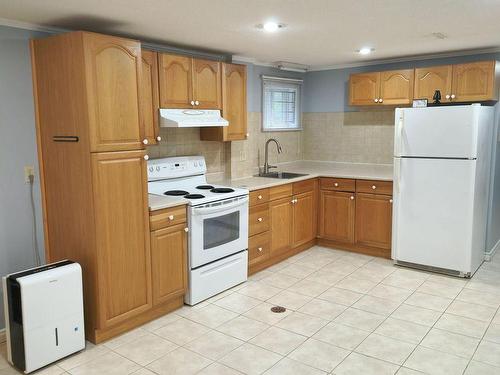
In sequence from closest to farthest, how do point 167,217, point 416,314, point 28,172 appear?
point 28,172, point 167,217, point 416,314

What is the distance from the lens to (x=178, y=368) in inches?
107

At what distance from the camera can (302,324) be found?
3324 millimetres

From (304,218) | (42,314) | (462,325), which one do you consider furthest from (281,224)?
(42,314)

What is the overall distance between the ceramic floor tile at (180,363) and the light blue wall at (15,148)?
4.01 feet

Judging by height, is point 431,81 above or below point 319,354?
above

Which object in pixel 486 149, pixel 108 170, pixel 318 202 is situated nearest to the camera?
pixel 108 170

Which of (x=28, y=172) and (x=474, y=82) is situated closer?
(x=28, y=172)

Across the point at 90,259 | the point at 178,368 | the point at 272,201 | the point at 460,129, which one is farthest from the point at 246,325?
the point at 460,129

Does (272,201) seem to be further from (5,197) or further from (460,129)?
(5,197)

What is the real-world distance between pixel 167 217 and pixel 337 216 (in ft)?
7.97

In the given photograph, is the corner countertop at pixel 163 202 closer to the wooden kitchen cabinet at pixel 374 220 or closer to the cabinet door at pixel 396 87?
the wooden kitchen cabinet at pixel 374 220

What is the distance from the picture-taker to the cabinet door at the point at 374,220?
4742 mm

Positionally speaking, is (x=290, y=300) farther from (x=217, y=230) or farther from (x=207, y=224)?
(x=207, y=224)

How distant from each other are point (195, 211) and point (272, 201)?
121 cm
